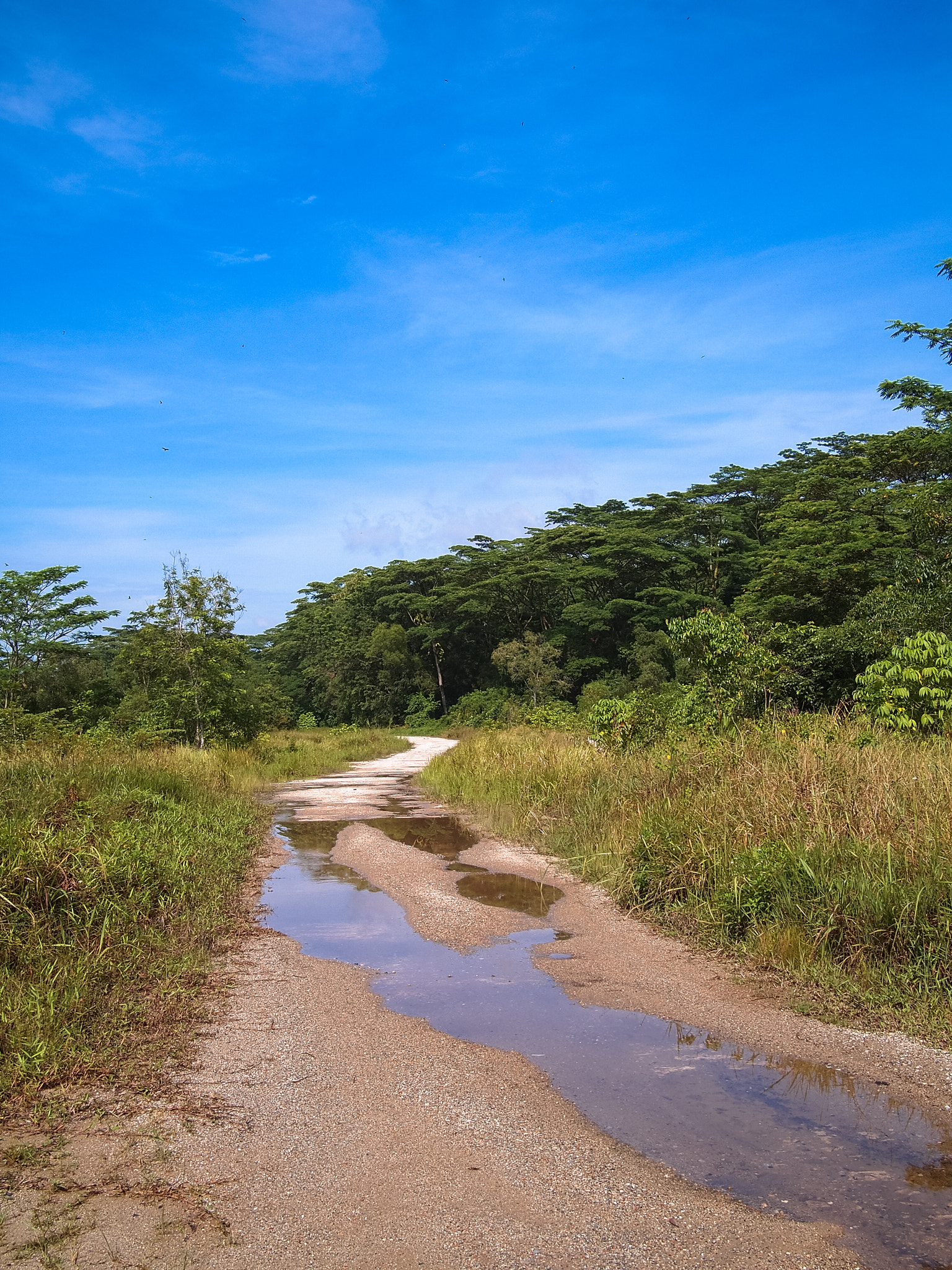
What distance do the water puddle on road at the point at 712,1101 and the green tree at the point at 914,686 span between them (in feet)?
19.6

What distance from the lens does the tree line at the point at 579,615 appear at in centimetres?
1923

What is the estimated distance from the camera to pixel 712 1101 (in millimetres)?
4516

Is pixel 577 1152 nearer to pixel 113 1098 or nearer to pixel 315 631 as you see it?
pixel 113 1098

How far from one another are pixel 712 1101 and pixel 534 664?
4304 centimetres

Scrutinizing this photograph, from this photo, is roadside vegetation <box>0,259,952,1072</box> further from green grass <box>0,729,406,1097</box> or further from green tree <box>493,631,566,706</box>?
green tree <box>493,631,566,706</box>

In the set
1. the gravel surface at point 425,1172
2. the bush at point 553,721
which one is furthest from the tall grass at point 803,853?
the bush at point 553,721

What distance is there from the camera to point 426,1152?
3900mm

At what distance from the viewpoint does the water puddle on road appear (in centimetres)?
352

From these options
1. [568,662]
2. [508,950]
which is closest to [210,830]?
[508,950]

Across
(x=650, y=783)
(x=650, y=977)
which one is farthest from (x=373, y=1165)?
(x=650, y=783)

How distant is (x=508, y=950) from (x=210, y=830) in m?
5.84

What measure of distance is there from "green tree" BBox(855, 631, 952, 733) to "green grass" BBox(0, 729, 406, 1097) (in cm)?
835

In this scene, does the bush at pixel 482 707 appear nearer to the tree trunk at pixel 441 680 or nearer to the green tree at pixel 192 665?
the tree trunk at pixel 441 680

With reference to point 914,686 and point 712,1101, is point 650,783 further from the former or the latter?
point 712,1101
